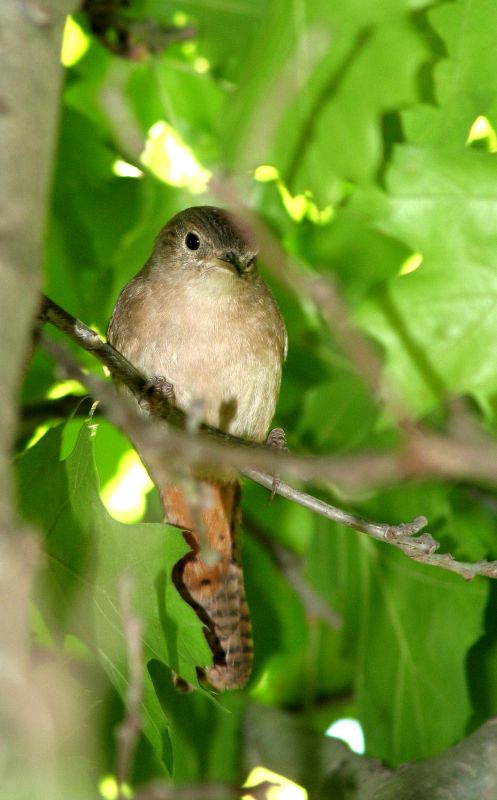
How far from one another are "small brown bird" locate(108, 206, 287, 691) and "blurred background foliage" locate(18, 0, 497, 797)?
165 mm

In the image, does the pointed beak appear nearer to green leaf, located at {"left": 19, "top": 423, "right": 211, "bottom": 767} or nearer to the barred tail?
the barred tail

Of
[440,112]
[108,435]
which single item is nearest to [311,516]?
[108,435]

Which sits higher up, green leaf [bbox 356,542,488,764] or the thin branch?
the thin branch

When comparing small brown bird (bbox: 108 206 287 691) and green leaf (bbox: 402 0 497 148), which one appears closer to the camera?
green leaf (bbox: 402 0 497 148)

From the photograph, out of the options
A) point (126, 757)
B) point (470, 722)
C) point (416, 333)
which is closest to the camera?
point (126, 757)

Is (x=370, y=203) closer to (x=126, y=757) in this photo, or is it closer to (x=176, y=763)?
(x=176, y=763)

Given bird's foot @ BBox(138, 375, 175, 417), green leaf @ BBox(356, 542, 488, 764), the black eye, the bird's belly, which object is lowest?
green leaf @ BBox(356, 542, 488, 764)

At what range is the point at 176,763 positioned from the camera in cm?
336

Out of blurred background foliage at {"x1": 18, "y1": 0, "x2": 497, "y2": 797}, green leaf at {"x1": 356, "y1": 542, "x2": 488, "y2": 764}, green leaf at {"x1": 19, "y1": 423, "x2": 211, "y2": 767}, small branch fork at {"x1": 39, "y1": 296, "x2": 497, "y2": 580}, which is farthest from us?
green leaf at {"x1": 356, "y1": 542, "x2": 488, "y2": 764}

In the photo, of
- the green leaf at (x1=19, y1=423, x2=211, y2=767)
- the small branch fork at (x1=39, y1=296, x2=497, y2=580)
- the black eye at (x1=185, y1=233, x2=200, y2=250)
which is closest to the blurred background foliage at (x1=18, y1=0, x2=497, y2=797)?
the green leaf at (x1=19, y1=423, x2=211, y2=767)

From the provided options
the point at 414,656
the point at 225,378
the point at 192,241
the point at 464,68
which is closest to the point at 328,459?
the point at 464,68

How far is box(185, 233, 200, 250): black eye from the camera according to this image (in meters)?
3.95

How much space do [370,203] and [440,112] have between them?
14.3 inches

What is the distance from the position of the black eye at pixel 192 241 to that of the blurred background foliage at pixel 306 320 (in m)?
0.16
